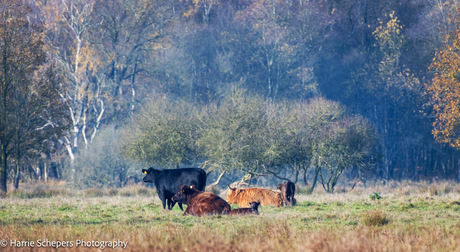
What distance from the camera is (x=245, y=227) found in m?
12.8

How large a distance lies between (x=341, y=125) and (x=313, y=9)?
99.9 feet

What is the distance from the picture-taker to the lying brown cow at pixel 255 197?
64.3ft

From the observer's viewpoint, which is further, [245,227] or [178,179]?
[178,179]

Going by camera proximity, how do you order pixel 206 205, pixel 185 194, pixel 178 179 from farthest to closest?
pixel 178 179, pixel 185 194, pixel 206 205

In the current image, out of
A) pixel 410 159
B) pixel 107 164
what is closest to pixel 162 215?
pixel 107 164

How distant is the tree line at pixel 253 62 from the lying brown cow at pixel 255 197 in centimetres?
2335

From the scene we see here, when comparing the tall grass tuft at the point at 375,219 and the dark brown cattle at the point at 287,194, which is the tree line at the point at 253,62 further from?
the tall grass tuft at the point at 375,219

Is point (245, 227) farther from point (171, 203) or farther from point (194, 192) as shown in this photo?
point (171, 203)

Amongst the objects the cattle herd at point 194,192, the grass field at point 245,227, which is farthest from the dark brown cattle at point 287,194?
the grass field at point 245,227

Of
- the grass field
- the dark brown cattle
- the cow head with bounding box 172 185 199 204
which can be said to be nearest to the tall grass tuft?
the grass field

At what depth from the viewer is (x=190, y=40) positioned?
60.0 metres

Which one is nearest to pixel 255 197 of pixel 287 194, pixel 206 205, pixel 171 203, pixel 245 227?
pixel 287 194

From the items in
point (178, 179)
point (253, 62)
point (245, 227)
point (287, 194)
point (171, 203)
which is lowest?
point (245, 227)

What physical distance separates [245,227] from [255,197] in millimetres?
7307
